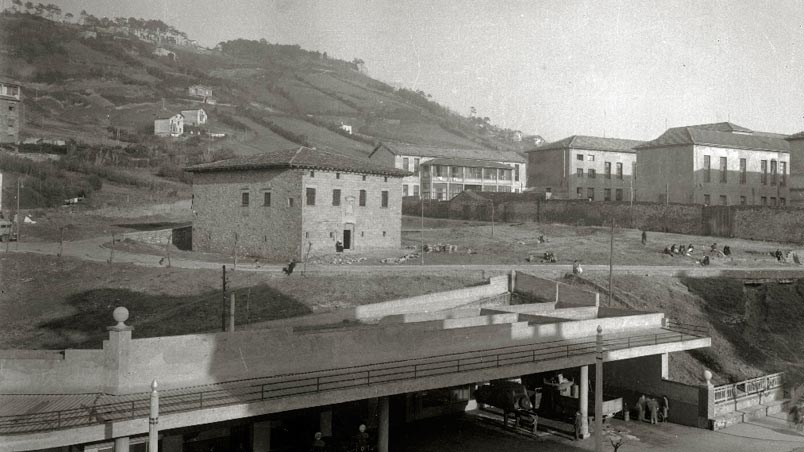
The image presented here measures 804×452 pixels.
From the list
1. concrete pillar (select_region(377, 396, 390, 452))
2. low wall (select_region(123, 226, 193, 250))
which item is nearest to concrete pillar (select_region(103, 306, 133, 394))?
concrete pillar (select_region(377, 396, 390, 452))

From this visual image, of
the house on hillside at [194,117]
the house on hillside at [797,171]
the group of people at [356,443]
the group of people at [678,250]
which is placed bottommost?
the group of people at [356,443]

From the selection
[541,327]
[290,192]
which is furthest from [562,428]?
[290,192]

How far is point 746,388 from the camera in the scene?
29.2m

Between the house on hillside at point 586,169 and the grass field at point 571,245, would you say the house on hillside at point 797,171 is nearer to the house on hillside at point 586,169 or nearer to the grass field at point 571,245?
the grass field at point 571,245

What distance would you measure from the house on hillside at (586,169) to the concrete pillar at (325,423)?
64.1 meters

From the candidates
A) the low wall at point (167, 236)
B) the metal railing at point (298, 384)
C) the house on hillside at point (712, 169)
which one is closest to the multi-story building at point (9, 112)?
the low wall at point (167, 236)

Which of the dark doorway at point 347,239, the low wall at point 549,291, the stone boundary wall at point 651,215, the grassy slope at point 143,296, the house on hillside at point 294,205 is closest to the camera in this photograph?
the grassy slope at point 143,296

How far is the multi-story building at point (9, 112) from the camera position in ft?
251

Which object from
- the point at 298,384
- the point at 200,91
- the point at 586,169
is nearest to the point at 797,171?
the point at 586,169

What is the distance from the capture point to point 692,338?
2903 cm

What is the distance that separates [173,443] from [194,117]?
110669 mm

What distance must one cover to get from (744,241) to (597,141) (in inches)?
1251

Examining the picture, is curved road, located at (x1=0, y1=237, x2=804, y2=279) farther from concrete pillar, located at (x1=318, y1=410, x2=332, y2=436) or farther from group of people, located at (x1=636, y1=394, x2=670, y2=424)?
concrete pillar, located at (x1=318, y1=410, x2=332, y2=436)

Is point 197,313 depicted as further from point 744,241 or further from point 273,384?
point 744,241
